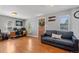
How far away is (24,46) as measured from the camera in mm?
2553

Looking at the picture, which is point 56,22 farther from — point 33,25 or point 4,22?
point 4,22

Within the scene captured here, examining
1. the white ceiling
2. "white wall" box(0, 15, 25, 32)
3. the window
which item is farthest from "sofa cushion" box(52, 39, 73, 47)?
"white wall" box(0, 15, 25, 32)

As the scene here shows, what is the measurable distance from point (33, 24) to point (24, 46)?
2.52 ft

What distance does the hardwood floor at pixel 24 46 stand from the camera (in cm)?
234

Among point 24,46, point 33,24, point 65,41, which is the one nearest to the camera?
point 24,46

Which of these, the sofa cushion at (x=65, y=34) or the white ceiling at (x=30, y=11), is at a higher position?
the white ceiling at (x=30, y=11)

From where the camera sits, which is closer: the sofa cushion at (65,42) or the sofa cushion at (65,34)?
the sofa cushion at (65,34)

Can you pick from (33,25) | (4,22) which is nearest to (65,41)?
(33,25)

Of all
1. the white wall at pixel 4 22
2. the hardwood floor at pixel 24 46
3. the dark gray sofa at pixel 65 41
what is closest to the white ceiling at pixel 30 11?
the white wall at pixel 4 22

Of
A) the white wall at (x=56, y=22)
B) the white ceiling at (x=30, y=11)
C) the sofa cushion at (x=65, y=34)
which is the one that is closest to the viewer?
the white ceiling at (x=30, y=11)

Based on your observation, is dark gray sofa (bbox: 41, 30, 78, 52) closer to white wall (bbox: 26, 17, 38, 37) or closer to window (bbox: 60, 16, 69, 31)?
window (bbox: 60, 16, 69, 31)

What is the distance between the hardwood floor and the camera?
7.67 ft

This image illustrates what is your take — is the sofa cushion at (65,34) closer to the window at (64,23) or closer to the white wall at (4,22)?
the window at (64,23)
